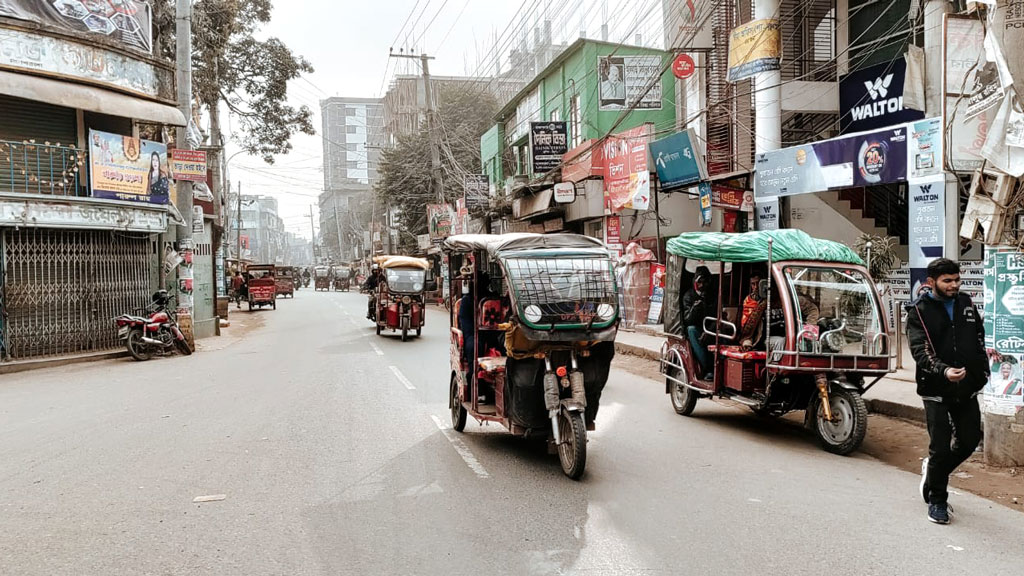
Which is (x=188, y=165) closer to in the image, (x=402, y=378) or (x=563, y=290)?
(x=402, y=378)

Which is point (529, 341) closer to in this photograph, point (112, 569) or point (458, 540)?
point (458, 540)

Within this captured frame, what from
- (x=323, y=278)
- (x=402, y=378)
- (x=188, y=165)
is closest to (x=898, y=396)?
(x=402, y=378)

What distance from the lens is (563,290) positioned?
664 centimetres

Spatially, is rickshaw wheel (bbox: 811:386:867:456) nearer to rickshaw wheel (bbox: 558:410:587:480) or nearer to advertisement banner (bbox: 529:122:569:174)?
rickshaw wheel (bbox: 558:410:587:480)

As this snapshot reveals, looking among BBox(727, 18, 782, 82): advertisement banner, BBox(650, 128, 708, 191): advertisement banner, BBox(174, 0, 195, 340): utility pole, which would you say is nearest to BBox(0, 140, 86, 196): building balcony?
BBox(174, 0, 195, 340): utility pole

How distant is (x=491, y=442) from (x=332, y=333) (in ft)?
51.3

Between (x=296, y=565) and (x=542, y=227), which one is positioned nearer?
(x=296, y=565)

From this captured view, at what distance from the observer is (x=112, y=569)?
14.4 ft

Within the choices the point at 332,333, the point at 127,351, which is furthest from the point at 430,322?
the point at 127,351

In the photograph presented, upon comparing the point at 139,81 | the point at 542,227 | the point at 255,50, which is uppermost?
the point at 255,50

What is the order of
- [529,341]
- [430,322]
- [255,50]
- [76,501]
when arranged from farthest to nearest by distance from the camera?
[255,50]
[430,322]
[529,341]
[76,501]

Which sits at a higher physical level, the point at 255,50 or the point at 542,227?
the point at 255,50

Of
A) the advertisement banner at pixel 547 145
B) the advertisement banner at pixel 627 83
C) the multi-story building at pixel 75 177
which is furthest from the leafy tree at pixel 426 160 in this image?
the multi-story building at pixel 75 177

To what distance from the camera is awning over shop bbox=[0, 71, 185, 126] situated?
49.7 ft
